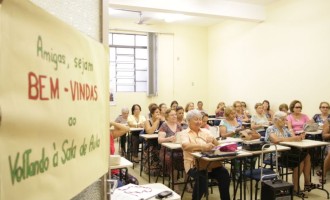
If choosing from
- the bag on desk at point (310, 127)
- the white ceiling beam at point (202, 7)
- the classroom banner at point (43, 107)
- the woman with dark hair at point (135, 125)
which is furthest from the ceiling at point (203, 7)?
the classroom banner at point (43, 107)

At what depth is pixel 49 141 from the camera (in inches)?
27.3

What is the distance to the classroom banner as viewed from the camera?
1.86 feet

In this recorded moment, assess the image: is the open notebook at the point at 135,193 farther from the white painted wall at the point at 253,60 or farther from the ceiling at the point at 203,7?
the white painted wall at the point at 253,60

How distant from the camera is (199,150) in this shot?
325cm

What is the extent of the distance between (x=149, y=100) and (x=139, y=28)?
228 cm

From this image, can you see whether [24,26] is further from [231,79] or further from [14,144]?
[231,79]

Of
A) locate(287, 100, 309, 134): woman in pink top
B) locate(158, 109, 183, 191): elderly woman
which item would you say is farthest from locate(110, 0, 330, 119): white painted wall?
locate(158, 109, 183, 191): elderly woman

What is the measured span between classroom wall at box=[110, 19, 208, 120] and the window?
26 cm

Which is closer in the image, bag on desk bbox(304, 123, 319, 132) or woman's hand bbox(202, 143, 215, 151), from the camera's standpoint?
woman's hand bbox(202, 143, 215, 151)

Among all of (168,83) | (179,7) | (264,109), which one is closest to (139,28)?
(168,83)

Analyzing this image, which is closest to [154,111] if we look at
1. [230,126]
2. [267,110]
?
[230,126]

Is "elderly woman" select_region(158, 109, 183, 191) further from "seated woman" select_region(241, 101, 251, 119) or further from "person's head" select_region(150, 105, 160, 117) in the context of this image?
"seated woman" select_region(241, 101, 251, 119)

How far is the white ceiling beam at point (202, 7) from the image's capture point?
20.9 ft

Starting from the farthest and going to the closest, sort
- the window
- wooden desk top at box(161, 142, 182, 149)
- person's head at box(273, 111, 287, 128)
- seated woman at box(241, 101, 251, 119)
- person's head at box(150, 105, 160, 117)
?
the window, seated woman at box(241, 101, 251, 119), person's head at box(150, 105, 160, 117), person's head at box(273, 111, 287, 128), wooden desk top at box(161, 142, 182, 149)
